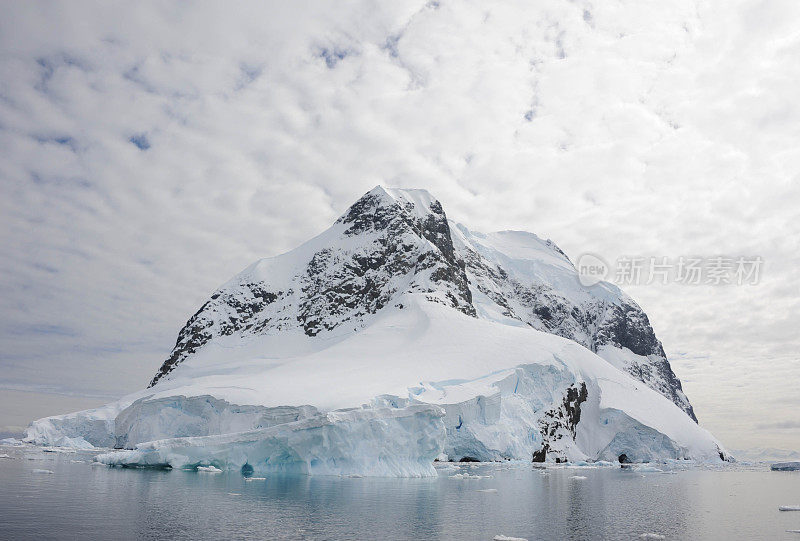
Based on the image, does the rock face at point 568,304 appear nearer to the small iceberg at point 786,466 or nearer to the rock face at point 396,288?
the rock face at point 396,288

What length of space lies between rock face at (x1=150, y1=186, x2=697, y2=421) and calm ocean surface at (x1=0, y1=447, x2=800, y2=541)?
47383 mm

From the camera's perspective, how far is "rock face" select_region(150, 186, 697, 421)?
83000mm

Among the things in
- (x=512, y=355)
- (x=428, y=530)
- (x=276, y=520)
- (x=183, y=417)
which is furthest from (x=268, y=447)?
(x=512, y=355)

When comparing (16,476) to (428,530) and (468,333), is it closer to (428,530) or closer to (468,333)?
(428,530)

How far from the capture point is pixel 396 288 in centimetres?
8169

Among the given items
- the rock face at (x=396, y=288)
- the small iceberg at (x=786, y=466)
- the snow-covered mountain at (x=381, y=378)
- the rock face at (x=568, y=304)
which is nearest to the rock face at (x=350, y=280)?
the rock face at (x=396, y=288)

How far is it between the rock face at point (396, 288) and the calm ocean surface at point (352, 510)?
47383 millimetres

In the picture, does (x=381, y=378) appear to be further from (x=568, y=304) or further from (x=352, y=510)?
(x=568, y=304)

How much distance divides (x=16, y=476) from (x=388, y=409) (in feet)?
58.7

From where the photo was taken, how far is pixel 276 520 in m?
16.1

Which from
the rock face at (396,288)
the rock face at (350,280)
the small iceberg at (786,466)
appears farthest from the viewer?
the rock face at (396,288)

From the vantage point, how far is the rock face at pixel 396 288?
83.0m

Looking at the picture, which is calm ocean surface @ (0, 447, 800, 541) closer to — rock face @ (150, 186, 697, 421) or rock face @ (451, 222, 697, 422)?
rock face @ (150, 186, 697, 421)

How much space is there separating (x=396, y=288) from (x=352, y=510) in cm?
6343
